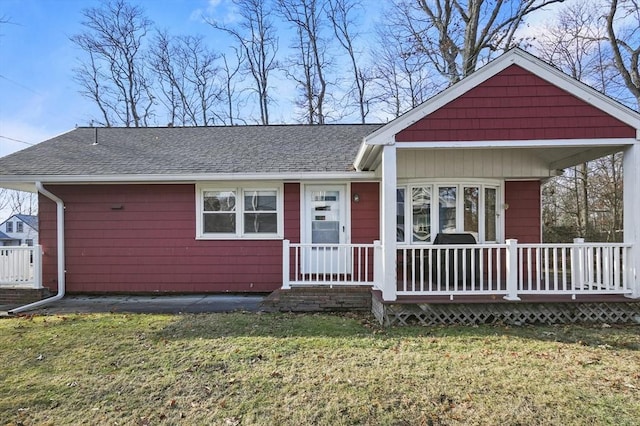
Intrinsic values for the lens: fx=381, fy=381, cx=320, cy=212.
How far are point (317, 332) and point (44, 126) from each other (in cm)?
2376

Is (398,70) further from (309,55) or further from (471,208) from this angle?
(471,208)

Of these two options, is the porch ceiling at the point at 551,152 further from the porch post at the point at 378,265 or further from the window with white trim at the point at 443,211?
Answer: the porch post at the point at 378,265

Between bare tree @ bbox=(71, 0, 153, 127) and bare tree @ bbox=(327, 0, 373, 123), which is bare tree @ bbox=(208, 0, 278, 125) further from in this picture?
bare tree @ bbox=(71, 0, 153, 127)

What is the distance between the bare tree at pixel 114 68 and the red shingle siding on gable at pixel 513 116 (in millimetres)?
20606

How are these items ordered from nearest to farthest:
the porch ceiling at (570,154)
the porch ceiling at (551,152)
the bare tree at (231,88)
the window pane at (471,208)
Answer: the porch ceiling at (551,152) → the porch ceiling at (570,154) → the window pane at (471,208) → the bare tree at (231,88)

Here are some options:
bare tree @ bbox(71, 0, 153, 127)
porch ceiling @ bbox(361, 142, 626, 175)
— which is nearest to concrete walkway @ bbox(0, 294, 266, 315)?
porch ceiling @ bbox(361, 142, 626, 175)

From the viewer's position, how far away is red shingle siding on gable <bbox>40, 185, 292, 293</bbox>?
8297 millimetres

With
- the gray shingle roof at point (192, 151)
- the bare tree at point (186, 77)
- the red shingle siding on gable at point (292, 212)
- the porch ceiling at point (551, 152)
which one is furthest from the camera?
the bare tree at point (186, 77)

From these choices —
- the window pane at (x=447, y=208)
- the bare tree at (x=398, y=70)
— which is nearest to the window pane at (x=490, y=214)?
the window pane at (x=447, y=208)

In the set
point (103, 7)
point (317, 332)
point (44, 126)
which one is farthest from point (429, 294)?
point (103, 7)

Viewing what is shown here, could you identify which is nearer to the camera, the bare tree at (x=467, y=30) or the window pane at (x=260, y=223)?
the window pane at (x=260, y=223)

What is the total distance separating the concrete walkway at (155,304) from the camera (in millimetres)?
6922

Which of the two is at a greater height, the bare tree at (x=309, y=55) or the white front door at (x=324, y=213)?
the bare tree at (x=309, y=55)

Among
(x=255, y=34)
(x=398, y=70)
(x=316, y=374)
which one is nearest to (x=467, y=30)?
(x=398, y=70)
